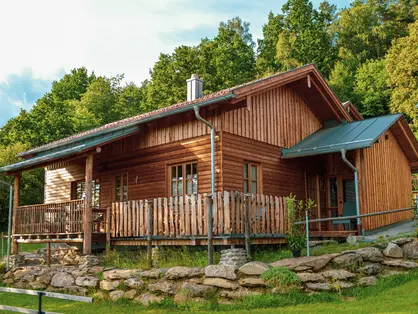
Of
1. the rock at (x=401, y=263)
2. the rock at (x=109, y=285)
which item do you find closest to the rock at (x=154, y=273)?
the rock at (x=109, y=285)

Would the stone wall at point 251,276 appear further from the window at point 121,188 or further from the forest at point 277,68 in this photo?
the forest at point 277,68

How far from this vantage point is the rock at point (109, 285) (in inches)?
451

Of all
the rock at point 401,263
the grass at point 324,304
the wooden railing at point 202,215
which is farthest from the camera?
the wooden railing at point 202,215

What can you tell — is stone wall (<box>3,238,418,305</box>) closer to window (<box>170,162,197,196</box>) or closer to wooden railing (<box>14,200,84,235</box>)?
wooden railing (<box>14,200,84,235</box>)

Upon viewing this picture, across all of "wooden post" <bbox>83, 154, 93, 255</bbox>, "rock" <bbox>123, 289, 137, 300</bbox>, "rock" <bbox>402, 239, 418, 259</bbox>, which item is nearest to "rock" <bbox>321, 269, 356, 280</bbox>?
"rock" <bbox>402, 239, 418, 259</bbox>

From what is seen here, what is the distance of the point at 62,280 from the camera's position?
1290 cm

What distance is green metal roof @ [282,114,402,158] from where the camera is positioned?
15.0 metres

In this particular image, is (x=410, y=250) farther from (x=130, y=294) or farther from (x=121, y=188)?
(x=121, y=188)

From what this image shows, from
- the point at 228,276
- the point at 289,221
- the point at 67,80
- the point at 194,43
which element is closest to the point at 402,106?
the point at 194,43

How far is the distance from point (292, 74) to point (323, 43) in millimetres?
31356

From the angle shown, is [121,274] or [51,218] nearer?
[121,274]

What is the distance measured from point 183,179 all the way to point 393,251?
22.4 ft

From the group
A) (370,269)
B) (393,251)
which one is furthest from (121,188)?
(393,251)

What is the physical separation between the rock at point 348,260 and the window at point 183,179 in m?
5.68
